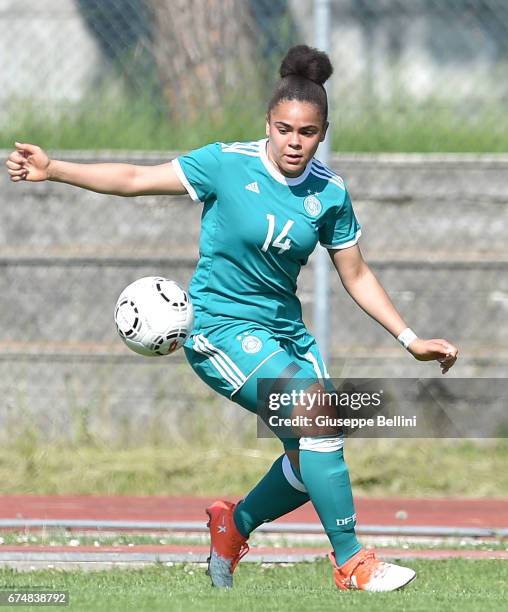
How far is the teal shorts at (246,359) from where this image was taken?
530cm

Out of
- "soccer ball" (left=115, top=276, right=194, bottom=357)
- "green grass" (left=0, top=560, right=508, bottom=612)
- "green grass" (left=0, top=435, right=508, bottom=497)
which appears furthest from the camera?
"green grass" (left=0, top=435, right=508, bottom=497)

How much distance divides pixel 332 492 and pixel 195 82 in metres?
5.58

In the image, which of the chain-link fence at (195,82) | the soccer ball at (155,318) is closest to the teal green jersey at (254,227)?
the soccer ball at (155,318)

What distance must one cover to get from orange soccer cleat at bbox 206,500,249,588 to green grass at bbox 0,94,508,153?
478 cm

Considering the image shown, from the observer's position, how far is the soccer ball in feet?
17.5

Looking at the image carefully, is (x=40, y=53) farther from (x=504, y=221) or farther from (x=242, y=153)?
(x=242, y=153)

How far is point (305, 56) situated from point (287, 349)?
119 cm

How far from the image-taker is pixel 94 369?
372 inches

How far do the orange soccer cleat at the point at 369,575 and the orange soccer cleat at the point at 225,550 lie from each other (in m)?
0.53

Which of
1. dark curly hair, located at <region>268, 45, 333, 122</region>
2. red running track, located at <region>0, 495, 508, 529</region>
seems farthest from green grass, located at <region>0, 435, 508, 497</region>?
dark curly hair, located at <region>268, 45, 333, 122</region>

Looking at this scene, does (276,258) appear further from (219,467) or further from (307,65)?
(219,467)

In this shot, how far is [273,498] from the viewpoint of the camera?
18.7 feet

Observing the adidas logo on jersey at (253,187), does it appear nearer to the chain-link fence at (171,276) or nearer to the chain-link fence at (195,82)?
the chain-link fence at (171,276)

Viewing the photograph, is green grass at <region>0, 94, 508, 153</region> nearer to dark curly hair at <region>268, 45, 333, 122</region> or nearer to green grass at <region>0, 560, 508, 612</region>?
dark curly hair at <region>268, 45, 333, 122</region>
